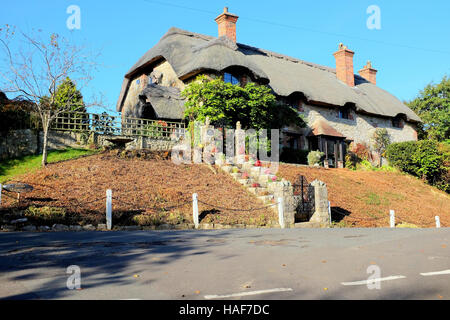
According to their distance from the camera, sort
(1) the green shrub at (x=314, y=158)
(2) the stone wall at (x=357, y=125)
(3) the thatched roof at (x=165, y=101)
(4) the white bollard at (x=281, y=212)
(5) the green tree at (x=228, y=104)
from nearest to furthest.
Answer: (4) the white bollard at (x=281, y=212) < (5) the green tree at (x=228, y=104) < (3) the thatched roof at (x=165, y=101) < (1) the green shrub at (x=314, y=158) < (2) the stone wall at (x=357, y=125)

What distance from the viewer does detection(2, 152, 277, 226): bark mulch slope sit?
10.7 meters

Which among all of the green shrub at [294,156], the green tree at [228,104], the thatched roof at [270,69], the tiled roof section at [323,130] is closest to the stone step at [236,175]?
the green tree at [228,104]

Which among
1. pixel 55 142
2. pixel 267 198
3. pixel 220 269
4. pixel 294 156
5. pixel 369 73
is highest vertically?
pixel 369 73

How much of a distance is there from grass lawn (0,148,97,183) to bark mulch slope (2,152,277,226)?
2.88 feet

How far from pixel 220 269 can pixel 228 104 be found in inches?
578

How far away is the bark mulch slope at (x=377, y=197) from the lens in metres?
15.1

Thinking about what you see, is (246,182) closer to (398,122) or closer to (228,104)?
(228,104)

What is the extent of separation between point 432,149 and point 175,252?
78.4ft

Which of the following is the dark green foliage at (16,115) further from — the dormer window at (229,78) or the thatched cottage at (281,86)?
the dormer window at (229,78)

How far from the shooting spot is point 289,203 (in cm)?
1225

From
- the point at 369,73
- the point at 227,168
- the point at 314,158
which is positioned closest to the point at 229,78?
the point at 314,158

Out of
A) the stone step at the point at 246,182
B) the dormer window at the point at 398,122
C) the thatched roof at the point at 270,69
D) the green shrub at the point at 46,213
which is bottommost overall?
the green shrub at the point at 46,213

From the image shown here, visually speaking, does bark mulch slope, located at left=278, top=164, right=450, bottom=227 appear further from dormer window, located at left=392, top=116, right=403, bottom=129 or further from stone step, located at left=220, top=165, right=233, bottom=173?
dormer window, located at left=392, top=116, right=403, bottom=129

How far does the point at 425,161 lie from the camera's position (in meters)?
24.4
